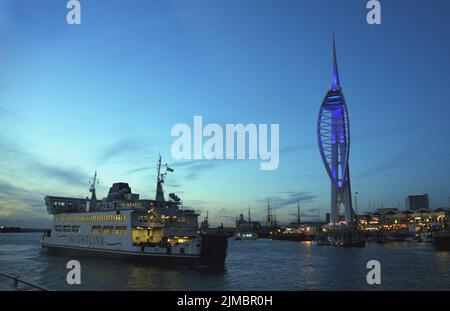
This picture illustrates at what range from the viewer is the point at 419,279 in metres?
41.9

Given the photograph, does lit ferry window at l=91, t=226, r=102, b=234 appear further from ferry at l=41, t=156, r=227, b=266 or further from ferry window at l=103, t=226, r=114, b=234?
ferry window at l=103, t=226, r=114, b=234

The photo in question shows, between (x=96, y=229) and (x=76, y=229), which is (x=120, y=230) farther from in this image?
(x=76, y=229)

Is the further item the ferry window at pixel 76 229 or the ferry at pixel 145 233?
the ferry window at pixel 76 229

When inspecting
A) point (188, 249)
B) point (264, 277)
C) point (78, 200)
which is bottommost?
point (264, 277)

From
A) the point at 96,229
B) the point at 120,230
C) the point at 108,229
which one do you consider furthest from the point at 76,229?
the point at 120,230

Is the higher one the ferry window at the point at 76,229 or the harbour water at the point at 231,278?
the ferry window at the point at 76,229

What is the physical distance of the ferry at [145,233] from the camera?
155 ft

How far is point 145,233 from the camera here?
5369cm

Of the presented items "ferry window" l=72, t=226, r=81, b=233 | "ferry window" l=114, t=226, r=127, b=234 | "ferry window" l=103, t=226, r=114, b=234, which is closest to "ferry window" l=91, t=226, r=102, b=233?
"ferry window" l=103, t=226, r=114, b=234

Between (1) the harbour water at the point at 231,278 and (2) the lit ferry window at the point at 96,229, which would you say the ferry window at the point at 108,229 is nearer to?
(2) the lit ferry window at the point at 96,229

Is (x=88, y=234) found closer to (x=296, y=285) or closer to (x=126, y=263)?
(x=126, y=263)

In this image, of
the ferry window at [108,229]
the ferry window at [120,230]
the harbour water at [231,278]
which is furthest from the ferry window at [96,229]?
the harbour water at [231,278]
